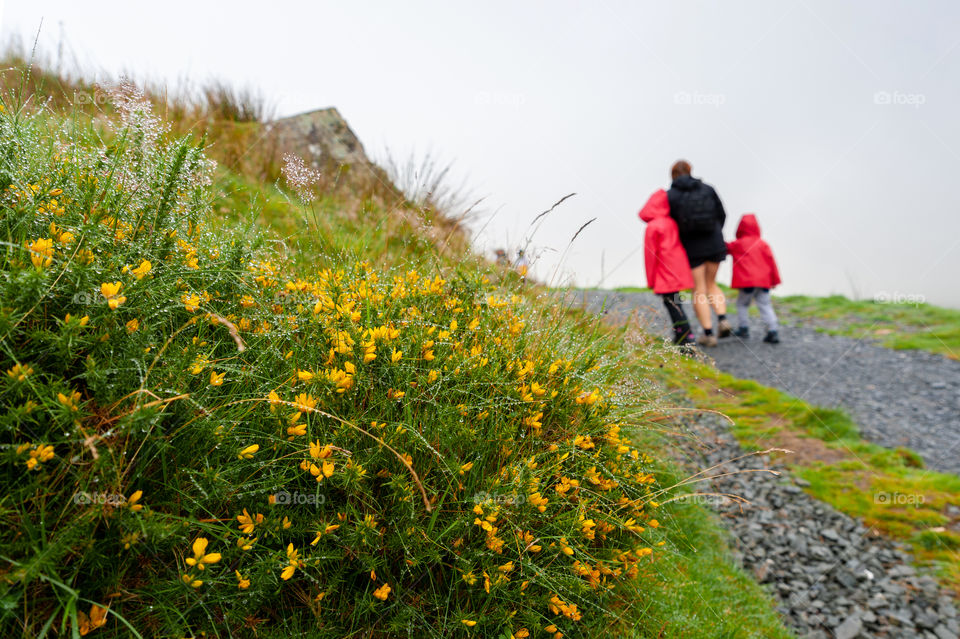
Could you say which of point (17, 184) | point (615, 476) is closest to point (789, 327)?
point (615, 476)

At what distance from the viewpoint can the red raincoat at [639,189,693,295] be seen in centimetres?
955

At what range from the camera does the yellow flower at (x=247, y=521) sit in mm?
1741

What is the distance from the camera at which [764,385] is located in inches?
348

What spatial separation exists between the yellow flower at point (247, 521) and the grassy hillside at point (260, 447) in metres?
0.02

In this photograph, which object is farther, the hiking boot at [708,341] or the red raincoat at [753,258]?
the hiking boot at [708,341]

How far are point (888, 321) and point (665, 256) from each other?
831cm

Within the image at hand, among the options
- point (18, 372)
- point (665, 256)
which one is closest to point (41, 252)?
point (18, 372)

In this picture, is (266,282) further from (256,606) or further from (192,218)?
(256,606)

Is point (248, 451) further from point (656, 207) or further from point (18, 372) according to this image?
point (656, 207)

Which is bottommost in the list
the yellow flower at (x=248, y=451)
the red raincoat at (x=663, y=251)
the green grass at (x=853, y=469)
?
the green grass at (x=853, y=469)

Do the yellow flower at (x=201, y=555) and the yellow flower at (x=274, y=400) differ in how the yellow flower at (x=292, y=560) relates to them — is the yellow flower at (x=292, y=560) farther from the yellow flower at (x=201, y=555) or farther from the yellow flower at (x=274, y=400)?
the yellow flower at (x=274, y=400)

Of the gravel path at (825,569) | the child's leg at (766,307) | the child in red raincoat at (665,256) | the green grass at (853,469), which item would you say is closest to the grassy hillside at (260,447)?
the gravel path at (825,569)

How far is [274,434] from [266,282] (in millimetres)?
1015

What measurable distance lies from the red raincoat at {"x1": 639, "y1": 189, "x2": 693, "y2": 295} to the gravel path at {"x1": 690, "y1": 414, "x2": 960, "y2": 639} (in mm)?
4538
